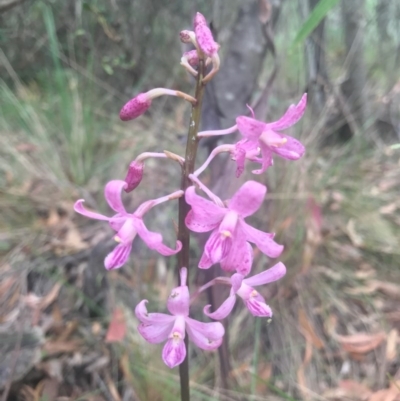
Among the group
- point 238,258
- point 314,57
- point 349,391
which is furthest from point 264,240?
point 314,57

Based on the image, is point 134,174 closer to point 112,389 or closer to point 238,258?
point 238,258

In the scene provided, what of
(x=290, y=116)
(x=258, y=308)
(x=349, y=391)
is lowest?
(x=349, y=391)

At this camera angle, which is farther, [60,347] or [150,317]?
[60,347]

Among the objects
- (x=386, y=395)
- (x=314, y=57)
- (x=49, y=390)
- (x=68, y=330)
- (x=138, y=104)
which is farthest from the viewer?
(x=314, y=57)

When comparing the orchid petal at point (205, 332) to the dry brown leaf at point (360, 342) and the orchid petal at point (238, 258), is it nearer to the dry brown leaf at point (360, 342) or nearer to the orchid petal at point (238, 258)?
the orchid petal at point (238, 258)

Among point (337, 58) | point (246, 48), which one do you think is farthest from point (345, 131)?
point (246, 48)

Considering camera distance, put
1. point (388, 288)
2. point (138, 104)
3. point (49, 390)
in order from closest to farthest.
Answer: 1. point (138, 104)
2. point (49, 390)
3. point (388, 288)

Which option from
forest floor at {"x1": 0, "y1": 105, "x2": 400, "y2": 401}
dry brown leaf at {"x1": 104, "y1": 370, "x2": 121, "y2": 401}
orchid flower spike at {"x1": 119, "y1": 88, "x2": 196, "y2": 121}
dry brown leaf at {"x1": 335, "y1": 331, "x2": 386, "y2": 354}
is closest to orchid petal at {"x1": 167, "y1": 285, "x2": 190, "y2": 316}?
orchid flower spike at {"x1": 119, "y1": 88, "x2": 196, "y2": 121}

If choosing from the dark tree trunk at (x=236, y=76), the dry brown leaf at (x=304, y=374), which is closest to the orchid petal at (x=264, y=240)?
the dark tree trunk at (x=236, y=76)

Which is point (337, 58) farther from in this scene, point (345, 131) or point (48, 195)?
point (48, 195)

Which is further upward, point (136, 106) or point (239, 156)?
point (136, 106)
